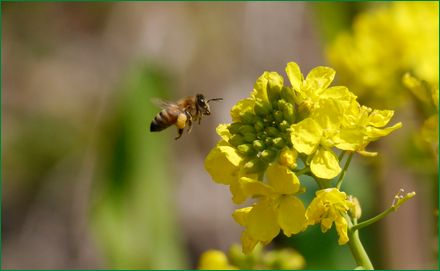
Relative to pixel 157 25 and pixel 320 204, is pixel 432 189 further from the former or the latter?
pixel 157 25

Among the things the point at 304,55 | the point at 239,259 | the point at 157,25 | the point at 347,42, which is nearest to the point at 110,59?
the point at 157,25

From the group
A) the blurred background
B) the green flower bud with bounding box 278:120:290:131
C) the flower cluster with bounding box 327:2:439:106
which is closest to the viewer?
the green flower bud with bounding box 278:120:290:131

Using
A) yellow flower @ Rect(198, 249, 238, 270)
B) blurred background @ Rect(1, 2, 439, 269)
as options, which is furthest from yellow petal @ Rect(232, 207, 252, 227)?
blurred background @ Rect(1, 2, 439, 269)

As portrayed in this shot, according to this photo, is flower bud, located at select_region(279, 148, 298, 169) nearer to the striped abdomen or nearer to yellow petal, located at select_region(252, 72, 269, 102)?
yellow petal, located at select_region(252, 72, 269, 102)

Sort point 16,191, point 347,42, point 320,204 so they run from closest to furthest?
point 320,204 < point 347,42 < point 16,191

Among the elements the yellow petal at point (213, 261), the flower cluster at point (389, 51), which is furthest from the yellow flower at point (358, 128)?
the flower cluster at point (389, 51)

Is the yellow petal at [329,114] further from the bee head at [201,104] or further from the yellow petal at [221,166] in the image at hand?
the bee head at [201,104]

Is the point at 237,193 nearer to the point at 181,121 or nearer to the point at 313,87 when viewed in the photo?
the point at 313,87

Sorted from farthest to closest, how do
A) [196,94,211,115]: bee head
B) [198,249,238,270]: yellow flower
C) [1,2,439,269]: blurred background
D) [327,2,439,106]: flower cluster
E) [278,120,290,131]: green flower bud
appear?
[1,2,439,269]: blurred background, [327,2,439,106]: flower cluster, [196,94,211,115]: bee head, [198,249,238,270]: yellow flower, [278,120,290,131]: green flower bud
